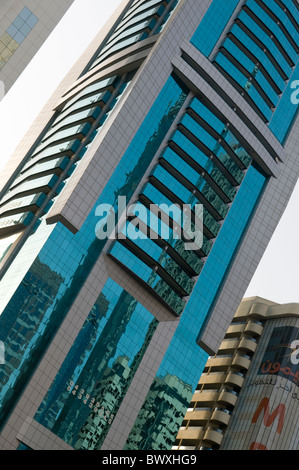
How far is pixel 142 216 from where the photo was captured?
8094 cm

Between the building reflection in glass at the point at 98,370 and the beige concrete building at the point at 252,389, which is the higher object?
the beige concrete building at the point at 252,389

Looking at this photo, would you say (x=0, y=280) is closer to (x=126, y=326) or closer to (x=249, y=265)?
(x=126, y=326)

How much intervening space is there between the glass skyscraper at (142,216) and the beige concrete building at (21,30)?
74.1 ft

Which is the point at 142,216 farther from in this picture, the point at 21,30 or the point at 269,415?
the point at 269,415

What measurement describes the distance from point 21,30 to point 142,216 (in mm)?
30115

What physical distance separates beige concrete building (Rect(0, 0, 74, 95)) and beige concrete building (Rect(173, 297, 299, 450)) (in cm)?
5654

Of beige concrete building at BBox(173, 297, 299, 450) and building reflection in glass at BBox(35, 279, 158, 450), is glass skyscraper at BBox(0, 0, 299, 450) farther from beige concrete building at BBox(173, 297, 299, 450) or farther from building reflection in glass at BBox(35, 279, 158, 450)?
beige concrete building at BBox(173, 297, 299, 450)

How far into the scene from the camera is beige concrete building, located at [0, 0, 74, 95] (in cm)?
5438

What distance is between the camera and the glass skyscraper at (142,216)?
7231cm

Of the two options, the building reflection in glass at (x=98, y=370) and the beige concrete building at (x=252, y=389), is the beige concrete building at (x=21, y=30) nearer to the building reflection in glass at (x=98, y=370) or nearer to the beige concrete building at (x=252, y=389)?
the building reflection in glass at (x=98, y=370)

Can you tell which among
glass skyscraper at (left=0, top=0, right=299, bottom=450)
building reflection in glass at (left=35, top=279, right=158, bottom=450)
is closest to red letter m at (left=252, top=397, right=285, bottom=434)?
glass skyscraper at (left=0, top=0, right=299, bottom=450)

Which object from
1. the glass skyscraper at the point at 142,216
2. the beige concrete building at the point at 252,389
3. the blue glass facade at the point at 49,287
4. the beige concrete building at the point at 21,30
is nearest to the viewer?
the beige concrete building at the point at 21,30

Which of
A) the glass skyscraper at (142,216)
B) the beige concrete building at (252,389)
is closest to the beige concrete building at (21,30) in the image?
the glass skyscraper at (142,216)

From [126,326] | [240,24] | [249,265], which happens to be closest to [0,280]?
[126,326]
